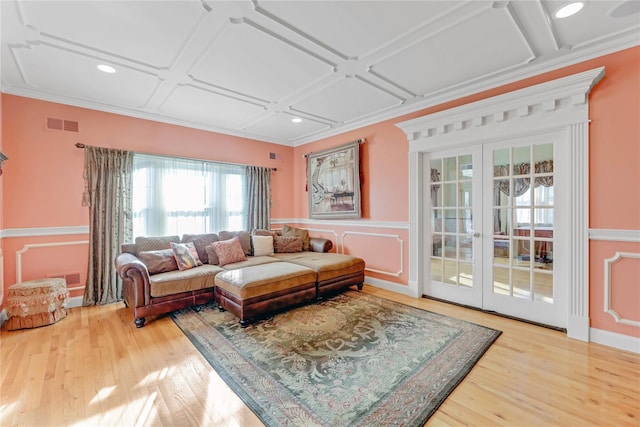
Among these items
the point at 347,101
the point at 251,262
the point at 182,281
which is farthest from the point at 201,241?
the point at 347,101

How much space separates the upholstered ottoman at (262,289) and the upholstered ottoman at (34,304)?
165cm

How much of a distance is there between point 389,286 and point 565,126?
9.06 feet

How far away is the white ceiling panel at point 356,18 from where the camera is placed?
189 centimetres

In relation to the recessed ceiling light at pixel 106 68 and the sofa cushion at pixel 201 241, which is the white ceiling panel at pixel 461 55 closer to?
the recessed ceiling light at pixel 106 68

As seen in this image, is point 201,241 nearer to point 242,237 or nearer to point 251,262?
point 242,237

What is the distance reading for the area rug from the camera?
170cm

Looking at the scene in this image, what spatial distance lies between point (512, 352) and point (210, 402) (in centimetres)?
241

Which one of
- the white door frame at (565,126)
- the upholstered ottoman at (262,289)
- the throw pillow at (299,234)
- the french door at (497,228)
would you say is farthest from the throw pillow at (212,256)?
the white door frame at (565,126)

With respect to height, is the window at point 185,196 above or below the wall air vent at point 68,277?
above

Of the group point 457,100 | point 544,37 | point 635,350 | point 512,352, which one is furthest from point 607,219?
point 457,100

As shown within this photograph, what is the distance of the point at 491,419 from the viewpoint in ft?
5.26

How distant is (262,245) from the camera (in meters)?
4.52

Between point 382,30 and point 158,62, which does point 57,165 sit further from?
point 382,30

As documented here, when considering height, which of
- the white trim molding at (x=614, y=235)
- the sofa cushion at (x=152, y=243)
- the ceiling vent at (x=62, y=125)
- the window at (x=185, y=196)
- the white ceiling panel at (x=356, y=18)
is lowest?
the sofa cushion at (x=152, y=243)
